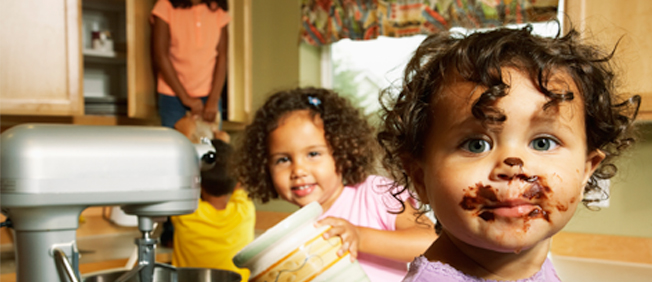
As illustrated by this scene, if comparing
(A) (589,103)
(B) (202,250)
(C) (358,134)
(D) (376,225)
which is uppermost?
(A) (589,103)

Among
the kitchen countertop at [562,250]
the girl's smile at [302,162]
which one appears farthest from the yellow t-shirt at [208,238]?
the girl's smile at [302,162]

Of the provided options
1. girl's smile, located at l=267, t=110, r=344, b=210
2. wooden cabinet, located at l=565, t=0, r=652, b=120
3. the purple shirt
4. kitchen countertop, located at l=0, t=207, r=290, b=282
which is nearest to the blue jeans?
kitchen countertop, located at l=0, t=207, r=290, b=282

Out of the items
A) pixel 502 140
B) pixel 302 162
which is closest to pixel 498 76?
pixel 502 140

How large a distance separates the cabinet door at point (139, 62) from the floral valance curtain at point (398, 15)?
2.33 feet

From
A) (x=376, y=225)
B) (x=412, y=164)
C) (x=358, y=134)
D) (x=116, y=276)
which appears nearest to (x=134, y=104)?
(x=358, y=134)

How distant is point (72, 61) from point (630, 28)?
1.84 m

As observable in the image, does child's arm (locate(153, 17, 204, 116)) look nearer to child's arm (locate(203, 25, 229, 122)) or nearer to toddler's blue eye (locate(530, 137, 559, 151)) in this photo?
child's arm (locate(203, 25, 229, 122))

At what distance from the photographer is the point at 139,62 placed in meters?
2.21

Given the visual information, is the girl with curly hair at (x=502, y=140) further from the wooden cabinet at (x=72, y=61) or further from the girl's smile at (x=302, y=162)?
the wooden cabinet at (x=72, y=61)

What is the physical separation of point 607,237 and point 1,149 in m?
1.72

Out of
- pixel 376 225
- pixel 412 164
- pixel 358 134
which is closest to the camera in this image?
pixel 412 164

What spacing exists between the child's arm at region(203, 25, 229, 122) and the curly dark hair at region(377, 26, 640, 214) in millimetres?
1765

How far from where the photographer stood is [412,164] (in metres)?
0.68

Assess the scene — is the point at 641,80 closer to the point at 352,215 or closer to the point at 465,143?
the point at 352,215
